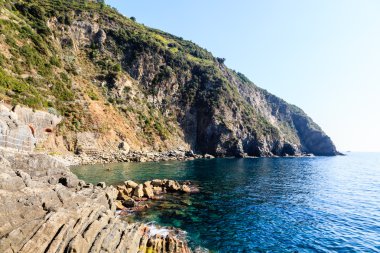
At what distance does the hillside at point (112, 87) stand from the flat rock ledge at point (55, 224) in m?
57.3

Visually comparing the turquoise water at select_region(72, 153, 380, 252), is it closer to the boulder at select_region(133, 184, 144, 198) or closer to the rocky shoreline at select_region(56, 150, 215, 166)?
the boulder at select_region(133, 184, 144, 198)

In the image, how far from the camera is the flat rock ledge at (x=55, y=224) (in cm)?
1349

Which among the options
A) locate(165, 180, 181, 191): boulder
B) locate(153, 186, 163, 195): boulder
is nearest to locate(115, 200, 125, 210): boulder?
locate(153, 186, 163, 195): boulder

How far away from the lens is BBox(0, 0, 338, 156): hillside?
81.0 meters

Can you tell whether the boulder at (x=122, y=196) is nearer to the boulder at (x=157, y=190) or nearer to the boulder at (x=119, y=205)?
the boulder at (x=119, y=205)

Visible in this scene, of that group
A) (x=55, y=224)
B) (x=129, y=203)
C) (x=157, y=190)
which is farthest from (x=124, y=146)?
(x=55, y=224)

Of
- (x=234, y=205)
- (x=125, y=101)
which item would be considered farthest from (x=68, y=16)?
(x=234, y=205)

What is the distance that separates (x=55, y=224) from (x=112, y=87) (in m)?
102

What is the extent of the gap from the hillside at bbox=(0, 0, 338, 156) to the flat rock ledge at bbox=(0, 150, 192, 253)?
2257 inches

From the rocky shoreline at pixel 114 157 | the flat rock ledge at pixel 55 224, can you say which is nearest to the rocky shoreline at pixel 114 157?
the rocky shoreline at pixel 114 157

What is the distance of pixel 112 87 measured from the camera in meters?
111

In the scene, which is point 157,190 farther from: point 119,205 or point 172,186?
point 119,205

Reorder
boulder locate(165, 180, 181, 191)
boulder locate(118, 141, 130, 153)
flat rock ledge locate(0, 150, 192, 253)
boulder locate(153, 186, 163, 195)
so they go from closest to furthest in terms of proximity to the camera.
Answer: flat rock ledge locate(0, 150, 192, 253)
boulder locate(153, 186, 163, 195)
boulder locate(165, 180, 181, 191)
boulder locate(118, 141, 130, 153)

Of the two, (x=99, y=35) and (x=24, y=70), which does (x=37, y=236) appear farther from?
(x=99, y=35)
